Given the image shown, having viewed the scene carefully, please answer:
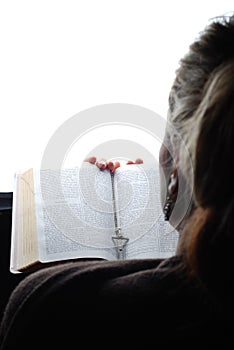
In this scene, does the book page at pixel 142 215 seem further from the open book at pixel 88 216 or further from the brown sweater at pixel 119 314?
the brown sweater at pixel 119 314

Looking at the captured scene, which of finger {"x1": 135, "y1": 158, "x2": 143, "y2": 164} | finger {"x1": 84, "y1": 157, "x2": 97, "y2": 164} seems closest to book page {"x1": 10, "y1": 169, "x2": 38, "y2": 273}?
finger {"x1": 84, "y1": 157, "x2": 97, "y2": 164}

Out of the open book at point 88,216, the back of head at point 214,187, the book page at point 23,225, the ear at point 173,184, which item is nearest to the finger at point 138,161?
the open book at point 88,216

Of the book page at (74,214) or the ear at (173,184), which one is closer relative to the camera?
the ear at (173,184)

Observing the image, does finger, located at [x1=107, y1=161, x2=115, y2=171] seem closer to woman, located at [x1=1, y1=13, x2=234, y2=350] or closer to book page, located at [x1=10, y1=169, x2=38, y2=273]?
book page, located at [x1=10, y1=169, x2=38, y2=273]

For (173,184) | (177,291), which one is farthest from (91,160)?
(177,291)

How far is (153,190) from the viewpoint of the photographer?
88 cm

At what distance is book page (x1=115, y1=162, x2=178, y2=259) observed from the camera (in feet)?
2.74

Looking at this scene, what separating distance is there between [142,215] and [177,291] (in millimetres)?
431

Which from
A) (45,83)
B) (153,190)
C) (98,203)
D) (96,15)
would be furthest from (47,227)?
(96,15)

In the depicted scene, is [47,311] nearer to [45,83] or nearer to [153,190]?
[153,190]

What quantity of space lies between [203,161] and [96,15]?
0.92 metres

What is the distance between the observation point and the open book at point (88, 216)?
777 mm

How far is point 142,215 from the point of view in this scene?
2.83ft

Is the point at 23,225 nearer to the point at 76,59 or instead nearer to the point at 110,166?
the point at 110,166
